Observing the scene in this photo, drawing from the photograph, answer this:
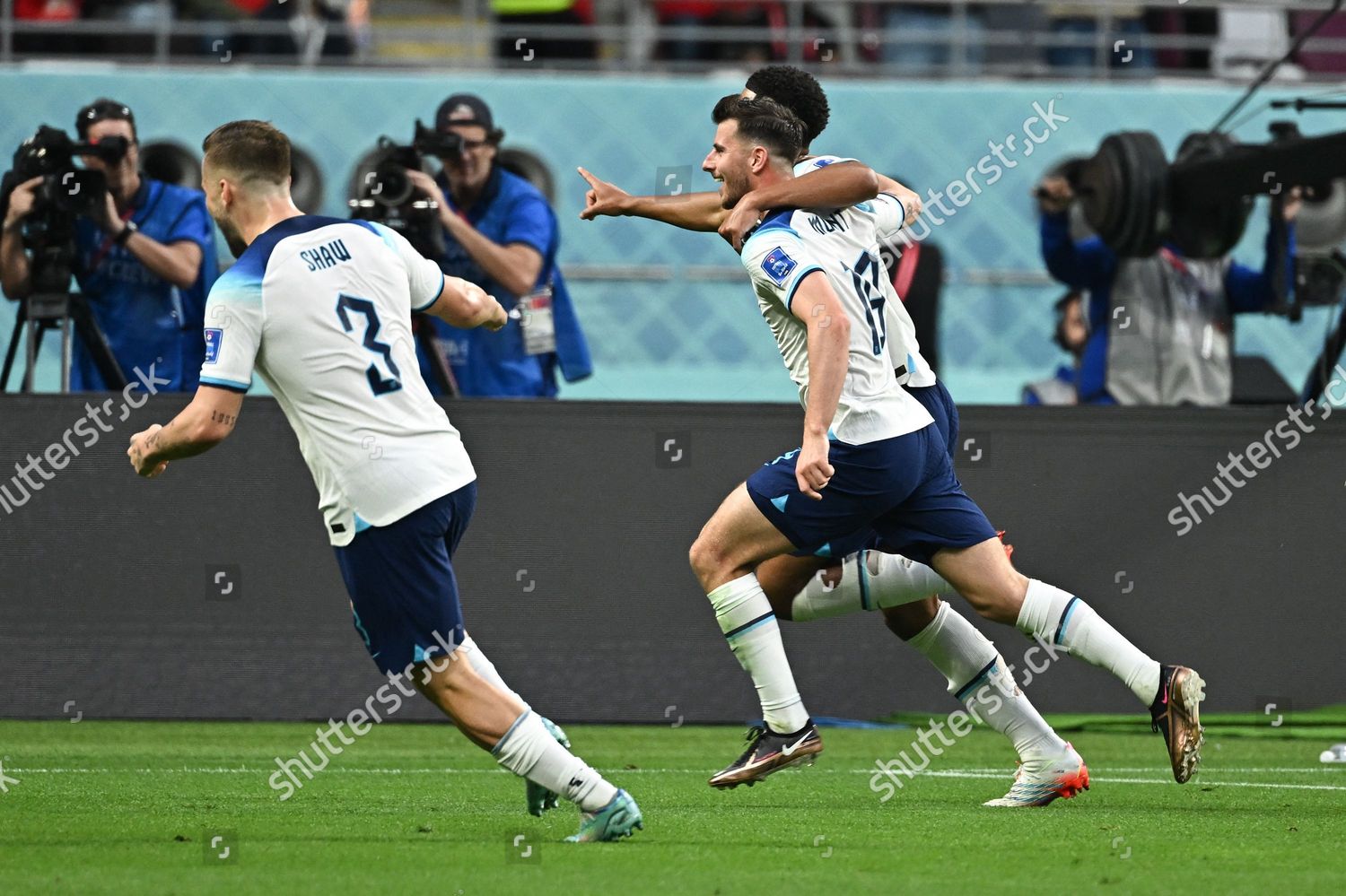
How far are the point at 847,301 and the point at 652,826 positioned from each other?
1.70 meters

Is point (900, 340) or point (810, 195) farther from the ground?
point (810, 195)

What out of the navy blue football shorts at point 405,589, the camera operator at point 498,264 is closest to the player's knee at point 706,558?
the navy blue football shorts at point 405,589

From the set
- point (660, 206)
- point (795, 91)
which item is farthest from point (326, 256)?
point (795, 91)

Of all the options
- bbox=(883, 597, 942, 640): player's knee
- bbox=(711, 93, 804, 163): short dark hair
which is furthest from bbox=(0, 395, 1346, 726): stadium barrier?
bbox=(711, 93, 804, 163): short dark hair

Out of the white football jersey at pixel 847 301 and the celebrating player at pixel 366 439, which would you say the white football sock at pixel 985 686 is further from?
the celebrating player at pixel 366 439

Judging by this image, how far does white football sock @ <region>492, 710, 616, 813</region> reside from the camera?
4930mm

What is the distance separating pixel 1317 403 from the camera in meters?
9.50

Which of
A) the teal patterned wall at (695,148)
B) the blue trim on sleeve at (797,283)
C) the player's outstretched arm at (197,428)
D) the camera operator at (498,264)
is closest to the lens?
the player's outstretched arm at (197,428)

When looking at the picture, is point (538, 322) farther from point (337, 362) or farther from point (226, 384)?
point (226, 384)

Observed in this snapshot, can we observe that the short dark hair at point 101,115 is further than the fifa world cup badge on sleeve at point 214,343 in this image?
Yes

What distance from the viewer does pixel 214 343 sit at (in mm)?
4988

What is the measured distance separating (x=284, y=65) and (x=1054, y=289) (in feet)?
18.4

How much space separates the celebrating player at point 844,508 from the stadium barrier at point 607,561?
3.28 metres

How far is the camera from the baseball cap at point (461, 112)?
9.34 m
